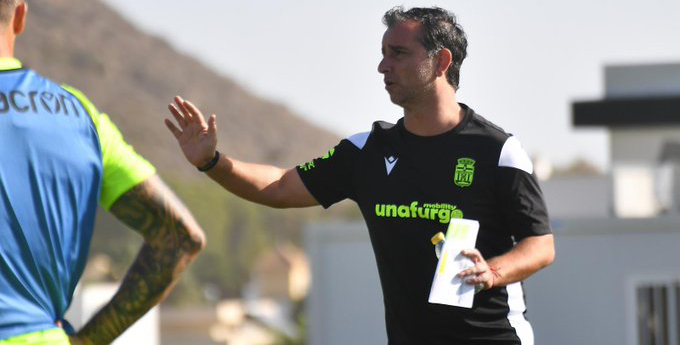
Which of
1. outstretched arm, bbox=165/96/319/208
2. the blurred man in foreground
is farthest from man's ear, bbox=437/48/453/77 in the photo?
the blurred man in foreground

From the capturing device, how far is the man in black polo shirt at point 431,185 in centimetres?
446

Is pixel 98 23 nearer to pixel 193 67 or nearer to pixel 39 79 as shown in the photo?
pixel 193 67

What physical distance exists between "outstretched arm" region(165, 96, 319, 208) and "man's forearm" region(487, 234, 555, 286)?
0.90 meters

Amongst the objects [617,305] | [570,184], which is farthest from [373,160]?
[570,184]

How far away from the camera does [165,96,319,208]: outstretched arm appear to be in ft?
14.9

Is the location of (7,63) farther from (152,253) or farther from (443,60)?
(443,60)

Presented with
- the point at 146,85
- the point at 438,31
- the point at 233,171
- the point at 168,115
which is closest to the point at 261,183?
the point at 233,171

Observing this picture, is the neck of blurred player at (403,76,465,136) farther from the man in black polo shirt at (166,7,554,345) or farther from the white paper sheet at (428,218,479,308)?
the white paper sheet at (428,218,479,308)

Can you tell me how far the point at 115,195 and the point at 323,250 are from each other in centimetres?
1105

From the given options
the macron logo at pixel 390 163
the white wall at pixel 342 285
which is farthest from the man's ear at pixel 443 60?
the white wall at pixel 342 285

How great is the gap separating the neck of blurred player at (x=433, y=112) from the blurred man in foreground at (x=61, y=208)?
4.40ft

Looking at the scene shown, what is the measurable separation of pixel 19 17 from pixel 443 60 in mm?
1873

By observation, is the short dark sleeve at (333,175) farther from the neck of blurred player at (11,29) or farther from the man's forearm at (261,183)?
the neck of blurred player at (11,29)

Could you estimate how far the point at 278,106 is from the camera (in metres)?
184
